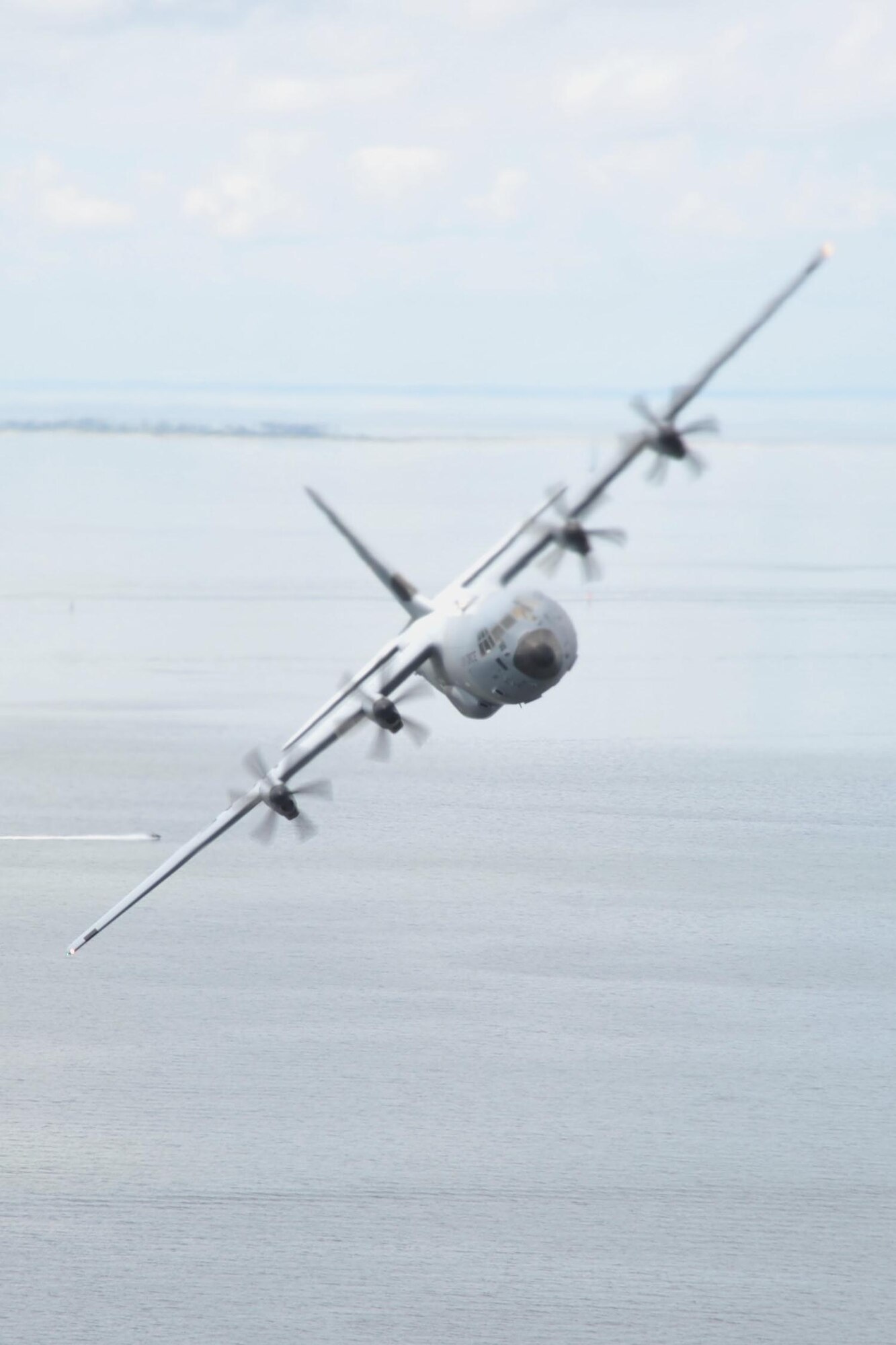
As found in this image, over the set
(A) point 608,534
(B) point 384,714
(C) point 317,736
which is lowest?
(C) point 317,736

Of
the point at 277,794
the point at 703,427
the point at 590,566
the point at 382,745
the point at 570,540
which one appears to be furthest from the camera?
the point at 277,794

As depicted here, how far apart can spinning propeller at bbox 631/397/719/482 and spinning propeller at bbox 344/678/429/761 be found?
8172 millimetres

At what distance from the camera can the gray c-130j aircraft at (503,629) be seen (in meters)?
40.8

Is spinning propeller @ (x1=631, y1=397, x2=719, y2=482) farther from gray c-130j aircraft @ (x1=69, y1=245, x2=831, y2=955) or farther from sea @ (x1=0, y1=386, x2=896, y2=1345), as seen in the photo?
sea @ (x1=0, y1=386, x2=896, y2=1345)

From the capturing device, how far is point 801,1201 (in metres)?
127

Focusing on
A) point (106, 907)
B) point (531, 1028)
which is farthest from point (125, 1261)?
point (106, 907)

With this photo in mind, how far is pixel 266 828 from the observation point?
173ft

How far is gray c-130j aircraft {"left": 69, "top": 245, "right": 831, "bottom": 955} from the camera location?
4078cm

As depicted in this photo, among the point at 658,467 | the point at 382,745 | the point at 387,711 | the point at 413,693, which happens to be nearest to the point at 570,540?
the point at 658,467

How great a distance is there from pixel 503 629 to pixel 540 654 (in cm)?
119

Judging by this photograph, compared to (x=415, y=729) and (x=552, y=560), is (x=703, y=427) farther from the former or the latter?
(x=415, y=729)

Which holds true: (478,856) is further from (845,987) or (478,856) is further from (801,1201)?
(801,1201)

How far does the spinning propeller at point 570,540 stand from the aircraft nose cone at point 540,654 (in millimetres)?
2035

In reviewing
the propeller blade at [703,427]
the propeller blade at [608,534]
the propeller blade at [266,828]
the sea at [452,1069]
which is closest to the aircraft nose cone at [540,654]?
the propeller blade at [608,534]
